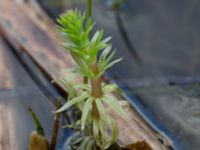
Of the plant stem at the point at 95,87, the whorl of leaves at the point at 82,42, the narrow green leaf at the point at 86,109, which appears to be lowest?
the narrow green leaf at the point at 86,109

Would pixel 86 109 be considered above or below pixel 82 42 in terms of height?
below

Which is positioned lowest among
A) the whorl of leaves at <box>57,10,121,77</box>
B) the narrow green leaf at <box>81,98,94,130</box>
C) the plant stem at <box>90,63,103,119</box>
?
the narrow green leaf at <box>81,98,94,130</box>

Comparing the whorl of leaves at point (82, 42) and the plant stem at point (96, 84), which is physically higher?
the whorl of leaves at point (82, 42)

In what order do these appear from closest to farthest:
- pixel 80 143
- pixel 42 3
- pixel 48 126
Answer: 1. pixel 80 143
2. pixel 48 126
3. pixel 42 3

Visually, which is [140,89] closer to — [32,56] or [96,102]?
[32,56]

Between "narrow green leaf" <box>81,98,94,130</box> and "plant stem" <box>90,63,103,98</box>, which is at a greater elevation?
"plant stem" <box>90,63,103,98</box>

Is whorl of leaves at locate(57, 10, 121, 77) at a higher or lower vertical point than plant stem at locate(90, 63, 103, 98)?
higher

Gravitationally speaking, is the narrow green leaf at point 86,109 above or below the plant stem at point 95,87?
below

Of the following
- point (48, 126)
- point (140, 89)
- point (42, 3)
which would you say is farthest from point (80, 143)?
point (42, 3)

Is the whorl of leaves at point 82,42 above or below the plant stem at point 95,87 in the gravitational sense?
above

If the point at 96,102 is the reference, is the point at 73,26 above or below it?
above

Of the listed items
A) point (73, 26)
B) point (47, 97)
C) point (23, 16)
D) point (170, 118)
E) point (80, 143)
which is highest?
point (23, 16)
